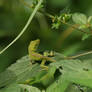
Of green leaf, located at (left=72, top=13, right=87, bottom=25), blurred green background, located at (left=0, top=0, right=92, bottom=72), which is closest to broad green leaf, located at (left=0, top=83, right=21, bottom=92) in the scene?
green leaf, located at (left=72, top=13, right=87, bottom=25)

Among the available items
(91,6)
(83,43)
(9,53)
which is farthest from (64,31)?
(9,53)

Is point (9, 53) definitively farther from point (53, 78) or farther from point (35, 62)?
point (53, 78)

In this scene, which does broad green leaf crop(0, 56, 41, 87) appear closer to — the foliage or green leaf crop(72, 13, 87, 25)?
the foliage

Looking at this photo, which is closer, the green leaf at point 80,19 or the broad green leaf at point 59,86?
the broad green leaf at point 59,86

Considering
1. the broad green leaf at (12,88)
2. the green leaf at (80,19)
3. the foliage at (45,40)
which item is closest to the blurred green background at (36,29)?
the foliage at (45,40)

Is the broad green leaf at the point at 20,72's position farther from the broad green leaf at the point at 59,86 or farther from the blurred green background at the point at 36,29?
the blurred green background at the point at 36,29

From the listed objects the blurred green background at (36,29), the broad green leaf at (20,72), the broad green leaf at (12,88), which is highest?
the blurred green background at (36,29)
